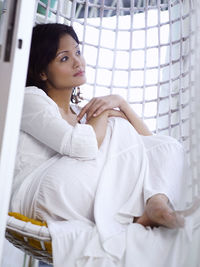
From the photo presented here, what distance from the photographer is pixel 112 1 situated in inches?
58.7

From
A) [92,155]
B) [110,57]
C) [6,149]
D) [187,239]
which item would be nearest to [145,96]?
[110,57]

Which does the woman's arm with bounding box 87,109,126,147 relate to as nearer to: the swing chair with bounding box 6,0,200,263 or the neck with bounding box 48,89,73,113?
the neck with bounding box 48,89,73,113

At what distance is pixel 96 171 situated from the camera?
0.82 m

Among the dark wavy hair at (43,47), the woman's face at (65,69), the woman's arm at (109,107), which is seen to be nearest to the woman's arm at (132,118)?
the woman's arm at (109,107)

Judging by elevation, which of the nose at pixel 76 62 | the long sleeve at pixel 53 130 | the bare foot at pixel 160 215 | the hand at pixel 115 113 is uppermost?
the nose at pixel 76 62

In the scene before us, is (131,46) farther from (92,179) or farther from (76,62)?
(92,179)

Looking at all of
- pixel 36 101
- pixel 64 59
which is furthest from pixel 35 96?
pixel 64 59

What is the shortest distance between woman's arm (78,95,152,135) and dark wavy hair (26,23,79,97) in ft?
0.73

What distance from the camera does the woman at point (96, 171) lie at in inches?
29.8

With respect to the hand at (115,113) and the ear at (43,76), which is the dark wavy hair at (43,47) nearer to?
the ear at (43,76)

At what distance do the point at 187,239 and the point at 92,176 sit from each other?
27 cm

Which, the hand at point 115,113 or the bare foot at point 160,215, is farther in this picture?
the hand at point 115,113

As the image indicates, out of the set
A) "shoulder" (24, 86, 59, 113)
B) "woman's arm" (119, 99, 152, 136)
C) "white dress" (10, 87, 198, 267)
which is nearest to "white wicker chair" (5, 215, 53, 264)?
"white dress" (10, 87, 198, 267)

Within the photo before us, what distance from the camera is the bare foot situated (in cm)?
65
